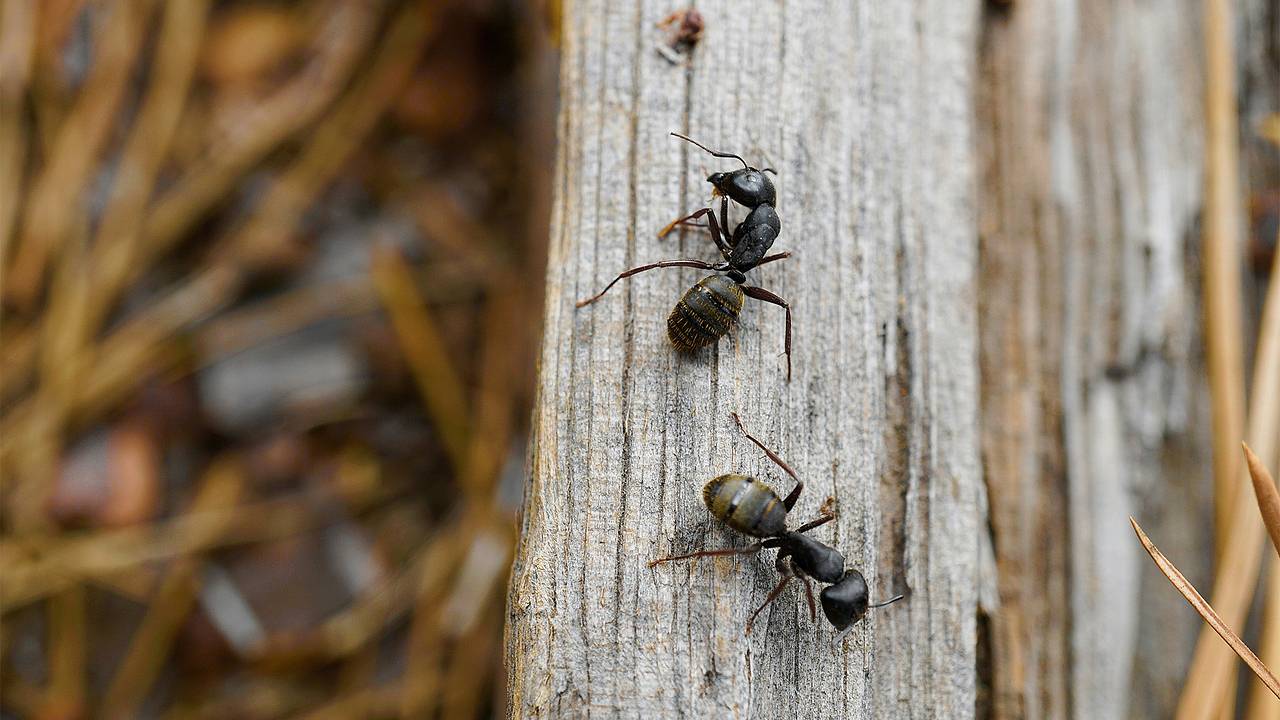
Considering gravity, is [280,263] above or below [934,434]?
above

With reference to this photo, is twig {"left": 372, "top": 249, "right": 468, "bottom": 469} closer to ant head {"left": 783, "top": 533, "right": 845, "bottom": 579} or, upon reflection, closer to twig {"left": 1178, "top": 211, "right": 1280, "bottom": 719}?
ant head {"left": 783, "top": 533, "right": 845, "bottom": 579}

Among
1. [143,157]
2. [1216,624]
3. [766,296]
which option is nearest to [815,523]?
[766,296]

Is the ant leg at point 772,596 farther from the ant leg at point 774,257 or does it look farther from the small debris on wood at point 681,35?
the small debris on wood at point 681,35

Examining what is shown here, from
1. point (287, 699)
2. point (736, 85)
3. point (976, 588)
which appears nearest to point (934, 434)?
point (976, 588)

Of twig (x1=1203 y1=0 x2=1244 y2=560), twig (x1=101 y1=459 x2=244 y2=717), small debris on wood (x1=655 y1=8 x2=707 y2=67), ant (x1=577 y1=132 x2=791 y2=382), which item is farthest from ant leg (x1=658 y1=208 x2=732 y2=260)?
twig (x1=101 y1=459 x2=244 y2=717)

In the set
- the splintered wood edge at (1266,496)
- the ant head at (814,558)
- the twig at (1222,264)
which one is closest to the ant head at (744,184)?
the ant head at (814,558)

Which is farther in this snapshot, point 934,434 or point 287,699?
point 287,699

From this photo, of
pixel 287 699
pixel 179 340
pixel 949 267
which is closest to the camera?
pixel 949 267

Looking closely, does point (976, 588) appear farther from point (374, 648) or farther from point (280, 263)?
point (280, 263)
